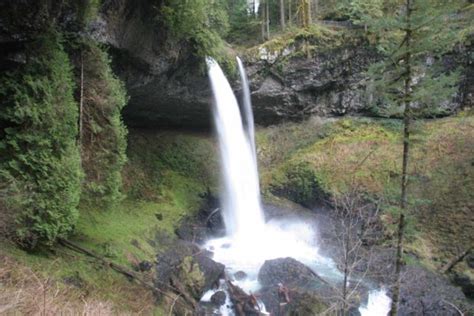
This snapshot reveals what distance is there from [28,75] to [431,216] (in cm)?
1411

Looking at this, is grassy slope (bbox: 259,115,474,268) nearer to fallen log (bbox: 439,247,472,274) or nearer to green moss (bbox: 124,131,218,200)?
fallen log (bbox: 439,247,472,274)

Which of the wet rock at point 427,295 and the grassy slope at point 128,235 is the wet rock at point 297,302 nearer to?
the wet rock at point 427,295

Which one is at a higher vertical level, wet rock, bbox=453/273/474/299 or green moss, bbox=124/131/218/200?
green moss, bbox=124/131/218/200

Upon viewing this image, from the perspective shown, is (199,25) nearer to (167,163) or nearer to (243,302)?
(167,163)

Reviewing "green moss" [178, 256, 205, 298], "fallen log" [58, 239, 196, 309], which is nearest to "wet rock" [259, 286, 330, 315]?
"green moss" [178, 256, 205, 298]

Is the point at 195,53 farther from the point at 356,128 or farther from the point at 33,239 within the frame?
the point at 356,128

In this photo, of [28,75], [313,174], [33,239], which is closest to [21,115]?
[28,75]

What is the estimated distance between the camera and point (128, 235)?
12.4m

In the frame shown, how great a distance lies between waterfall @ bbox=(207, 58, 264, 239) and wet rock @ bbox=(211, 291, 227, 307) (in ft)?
15.5

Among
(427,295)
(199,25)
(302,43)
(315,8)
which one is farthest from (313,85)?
(427,295)

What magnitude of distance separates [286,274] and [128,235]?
15.9 ft

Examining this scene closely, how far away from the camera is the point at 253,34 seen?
990 inches

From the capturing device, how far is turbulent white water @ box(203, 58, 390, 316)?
1352 centimetres

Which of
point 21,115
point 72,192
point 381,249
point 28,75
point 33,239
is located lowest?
point 381,249
